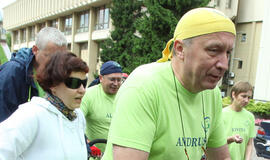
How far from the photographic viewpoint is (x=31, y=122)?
5.19 feet

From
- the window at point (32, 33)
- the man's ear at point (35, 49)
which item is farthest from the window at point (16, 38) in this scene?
the man's ear at point (35, 49)

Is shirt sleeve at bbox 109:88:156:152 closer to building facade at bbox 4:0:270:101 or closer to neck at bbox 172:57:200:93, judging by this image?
neck at bbox 172:57:200:93

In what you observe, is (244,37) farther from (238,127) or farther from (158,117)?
(158,117)

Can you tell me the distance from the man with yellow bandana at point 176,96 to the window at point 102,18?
24170 millimetres

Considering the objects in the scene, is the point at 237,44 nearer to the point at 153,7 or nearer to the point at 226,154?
the point at 153,7

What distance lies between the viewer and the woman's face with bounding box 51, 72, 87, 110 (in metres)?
1.84

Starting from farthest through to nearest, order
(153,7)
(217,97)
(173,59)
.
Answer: (153,7)
(217,97)
(173,59)

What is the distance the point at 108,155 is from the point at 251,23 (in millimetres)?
29449

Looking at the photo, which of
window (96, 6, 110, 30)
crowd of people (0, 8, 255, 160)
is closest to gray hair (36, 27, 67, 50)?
crowd of people (0, 8, 255, 160)

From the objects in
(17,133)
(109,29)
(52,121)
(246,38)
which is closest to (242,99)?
(52,121)

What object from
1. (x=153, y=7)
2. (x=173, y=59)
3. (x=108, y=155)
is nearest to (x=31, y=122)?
(x=108, y=155)

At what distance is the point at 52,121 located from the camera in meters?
1.73

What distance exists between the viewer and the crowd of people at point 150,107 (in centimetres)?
129

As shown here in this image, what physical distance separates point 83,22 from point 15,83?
Result: 2765 centimetres
